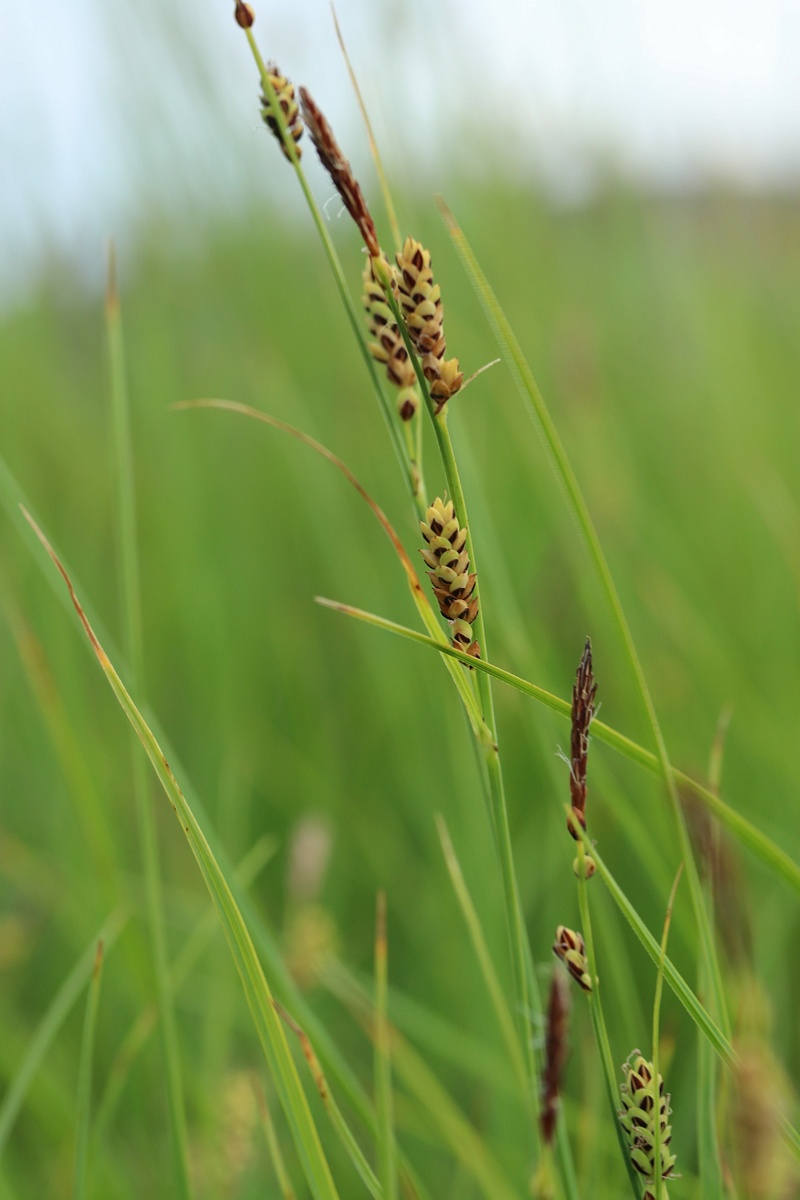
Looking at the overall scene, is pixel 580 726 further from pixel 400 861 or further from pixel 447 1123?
pixel 400 861

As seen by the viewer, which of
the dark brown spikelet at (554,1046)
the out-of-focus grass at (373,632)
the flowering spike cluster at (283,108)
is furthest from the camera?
the out-of-focus grass at (373,632)

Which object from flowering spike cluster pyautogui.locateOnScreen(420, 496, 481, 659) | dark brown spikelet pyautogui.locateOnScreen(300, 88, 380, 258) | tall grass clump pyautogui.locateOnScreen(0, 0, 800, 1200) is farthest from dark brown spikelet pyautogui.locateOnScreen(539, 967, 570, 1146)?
dark brown spikelet pyautogui.locateOnScreen(300, 88, 380, 258)

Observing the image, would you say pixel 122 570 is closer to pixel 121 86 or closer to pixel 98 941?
pixel 98 941

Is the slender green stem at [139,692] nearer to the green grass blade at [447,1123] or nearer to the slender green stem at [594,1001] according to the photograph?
the green grass blade at [447,1123]

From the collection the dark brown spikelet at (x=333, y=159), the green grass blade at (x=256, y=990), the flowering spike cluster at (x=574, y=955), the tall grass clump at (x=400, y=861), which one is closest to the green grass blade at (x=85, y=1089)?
the tall grass clump at (x=400, y=861)

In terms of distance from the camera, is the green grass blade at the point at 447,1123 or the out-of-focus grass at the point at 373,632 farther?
the out-of-focus grass at the point at 373,632

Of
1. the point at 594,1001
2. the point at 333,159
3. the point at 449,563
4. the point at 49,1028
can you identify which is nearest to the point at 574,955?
the point at 594,1001
